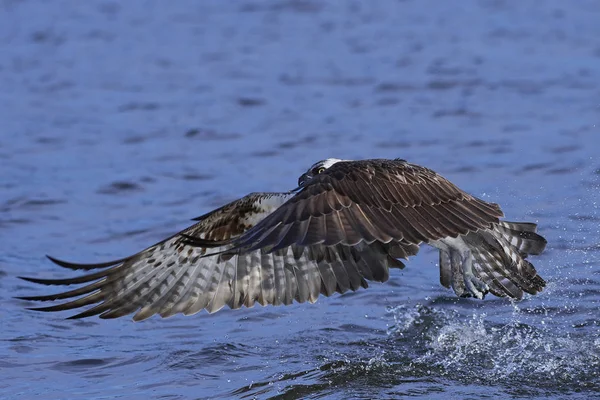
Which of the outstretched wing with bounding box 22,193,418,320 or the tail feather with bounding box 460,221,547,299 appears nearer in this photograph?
the outstretched wing with bounding box 22,193,418,320

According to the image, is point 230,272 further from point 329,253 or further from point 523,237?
point 523,237

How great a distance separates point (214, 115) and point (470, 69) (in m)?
3.52

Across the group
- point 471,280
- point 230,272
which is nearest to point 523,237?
point 471,280

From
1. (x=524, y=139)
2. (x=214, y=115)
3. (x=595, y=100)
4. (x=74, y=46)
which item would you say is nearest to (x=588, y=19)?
(x=595, y=100)

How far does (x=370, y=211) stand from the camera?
6.63m

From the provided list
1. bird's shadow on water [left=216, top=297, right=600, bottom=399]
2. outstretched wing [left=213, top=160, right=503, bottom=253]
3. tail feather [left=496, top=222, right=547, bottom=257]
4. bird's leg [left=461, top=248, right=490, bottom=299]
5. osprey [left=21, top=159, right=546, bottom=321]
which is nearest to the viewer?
outstretched wing [left=213, top=160, right=503, bottom=253]

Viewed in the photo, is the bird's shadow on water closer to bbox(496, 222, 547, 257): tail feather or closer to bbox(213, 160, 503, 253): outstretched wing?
bbox(496, 222, 547, 257): tail feather

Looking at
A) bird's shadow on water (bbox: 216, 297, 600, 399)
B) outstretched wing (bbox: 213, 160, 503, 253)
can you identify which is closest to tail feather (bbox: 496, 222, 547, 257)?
bird's shadow on water (bbox: 216, 297, 600, 399)

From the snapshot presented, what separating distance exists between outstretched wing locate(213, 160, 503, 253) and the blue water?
1.18 m

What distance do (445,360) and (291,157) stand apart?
5018 millimetres

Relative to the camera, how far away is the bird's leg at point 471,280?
7.91 meters

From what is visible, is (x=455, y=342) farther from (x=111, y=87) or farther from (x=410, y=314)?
(x=111, y=87)

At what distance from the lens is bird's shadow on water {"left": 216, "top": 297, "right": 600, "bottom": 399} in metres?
7.44

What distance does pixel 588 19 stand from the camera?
662 inches
